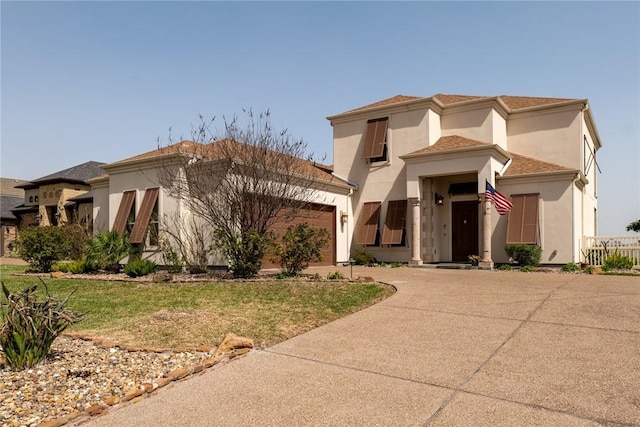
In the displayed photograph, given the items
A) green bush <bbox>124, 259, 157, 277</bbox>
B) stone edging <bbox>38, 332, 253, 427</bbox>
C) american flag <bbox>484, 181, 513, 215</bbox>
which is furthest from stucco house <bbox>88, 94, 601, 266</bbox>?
stone edging <bbox>38, 332, 253, 427</bbox>

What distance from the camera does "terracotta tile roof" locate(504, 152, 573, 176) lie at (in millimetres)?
17016

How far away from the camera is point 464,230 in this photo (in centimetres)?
1905

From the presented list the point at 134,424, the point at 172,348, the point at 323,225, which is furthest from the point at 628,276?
the point at 134,424

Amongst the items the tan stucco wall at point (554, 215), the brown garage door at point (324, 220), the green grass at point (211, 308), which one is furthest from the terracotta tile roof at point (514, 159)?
the green grass at point (211, 308)

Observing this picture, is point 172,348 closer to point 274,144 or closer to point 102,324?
point 102,324

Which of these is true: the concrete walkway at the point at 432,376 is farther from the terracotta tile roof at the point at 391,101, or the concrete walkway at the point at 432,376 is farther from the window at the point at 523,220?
the terracotta tile roof at the point at 391,101

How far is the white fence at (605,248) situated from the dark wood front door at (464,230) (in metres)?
3.95

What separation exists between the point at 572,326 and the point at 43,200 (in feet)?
111

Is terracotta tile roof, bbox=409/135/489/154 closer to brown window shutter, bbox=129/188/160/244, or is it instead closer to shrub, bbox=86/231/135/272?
brown window shutter, bbox=129/188/160/244

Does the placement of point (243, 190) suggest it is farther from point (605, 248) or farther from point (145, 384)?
point (605, 248)

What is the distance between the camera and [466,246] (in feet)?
62.0

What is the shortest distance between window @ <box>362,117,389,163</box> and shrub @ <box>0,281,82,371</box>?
1556cm

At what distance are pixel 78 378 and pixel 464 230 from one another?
648 inches

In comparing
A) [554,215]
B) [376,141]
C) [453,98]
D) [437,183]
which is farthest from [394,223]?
[453,98]
